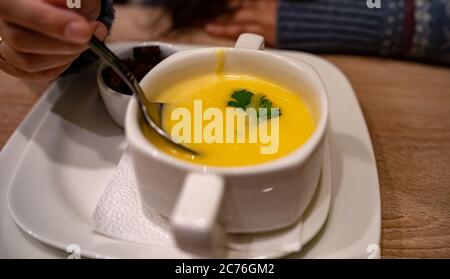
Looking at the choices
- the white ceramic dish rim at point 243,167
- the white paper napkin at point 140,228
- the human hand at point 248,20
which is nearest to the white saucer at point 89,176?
the white paper napkin at point 140,228

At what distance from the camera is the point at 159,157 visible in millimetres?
514

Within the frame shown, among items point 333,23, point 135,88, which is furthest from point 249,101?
point 333,23

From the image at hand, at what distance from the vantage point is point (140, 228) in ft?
1.97

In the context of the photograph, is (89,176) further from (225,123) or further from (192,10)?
(192,10)

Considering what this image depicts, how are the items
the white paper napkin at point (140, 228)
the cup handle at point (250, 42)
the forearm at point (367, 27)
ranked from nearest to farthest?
the white paper napkin at point (140, 228), the cup handle at point (250, 42), the forearm at point (367, 27)

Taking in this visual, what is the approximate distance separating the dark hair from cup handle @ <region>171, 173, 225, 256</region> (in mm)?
666

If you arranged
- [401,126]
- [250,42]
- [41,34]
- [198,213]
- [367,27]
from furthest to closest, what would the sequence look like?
[367,27] → [401,126] → [250,42] → [41,34] → [198,213]

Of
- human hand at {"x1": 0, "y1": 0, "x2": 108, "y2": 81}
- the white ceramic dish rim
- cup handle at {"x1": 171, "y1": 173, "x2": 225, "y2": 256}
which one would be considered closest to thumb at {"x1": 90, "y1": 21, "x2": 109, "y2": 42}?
human hand at {"x1": 0, "y1": 0, "x2": 108, "y2": 81}

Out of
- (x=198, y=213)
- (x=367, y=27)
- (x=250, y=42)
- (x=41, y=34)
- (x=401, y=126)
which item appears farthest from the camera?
(x=367, y=27)

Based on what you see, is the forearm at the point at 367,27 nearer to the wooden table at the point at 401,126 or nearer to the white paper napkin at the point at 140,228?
the wooden table at the point at 401,126

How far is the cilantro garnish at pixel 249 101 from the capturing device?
65cm

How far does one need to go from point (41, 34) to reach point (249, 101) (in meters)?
0.29

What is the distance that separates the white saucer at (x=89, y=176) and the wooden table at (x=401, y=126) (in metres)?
0.06
